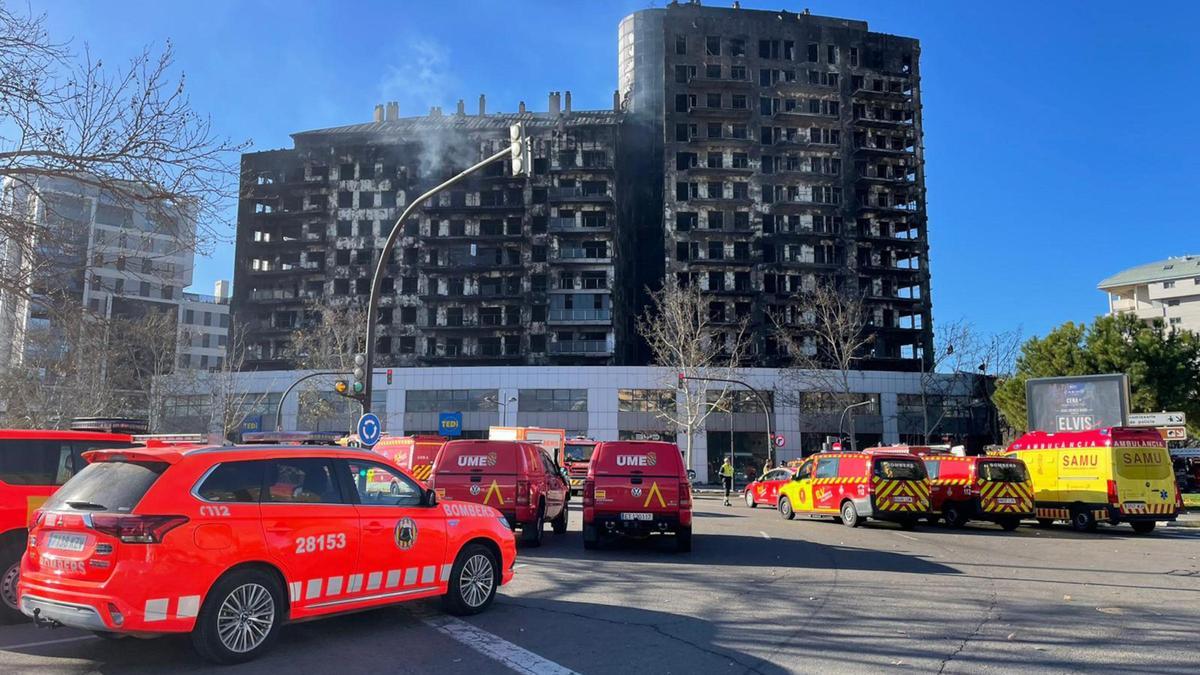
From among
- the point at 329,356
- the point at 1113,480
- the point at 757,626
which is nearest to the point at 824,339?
the point at 329,356

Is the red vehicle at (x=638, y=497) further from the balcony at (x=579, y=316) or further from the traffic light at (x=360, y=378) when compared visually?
the balcony at (x=579, y=316)

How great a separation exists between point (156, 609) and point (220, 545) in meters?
0.57

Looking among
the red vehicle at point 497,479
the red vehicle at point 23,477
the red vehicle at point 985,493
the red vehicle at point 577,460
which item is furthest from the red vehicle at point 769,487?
the red vehicle at point 23,477

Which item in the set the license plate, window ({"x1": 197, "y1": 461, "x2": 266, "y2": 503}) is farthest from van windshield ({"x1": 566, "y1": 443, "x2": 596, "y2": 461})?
the license plate

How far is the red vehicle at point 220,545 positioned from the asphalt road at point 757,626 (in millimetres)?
437

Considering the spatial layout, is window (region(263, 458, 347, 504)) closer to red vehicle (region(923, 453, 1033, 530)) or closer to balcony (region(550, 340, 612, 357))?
red vehicle (region(923, 453, 1033, 530))

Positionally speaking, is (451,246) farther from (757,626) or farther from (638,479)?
(757,626)

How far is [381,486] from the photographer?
7.16 metres

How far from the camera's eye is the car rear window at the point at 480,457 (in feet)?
45.8

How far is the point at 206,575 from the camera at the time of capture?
18.8ft

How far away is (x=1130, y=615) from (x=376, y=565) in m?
7.78

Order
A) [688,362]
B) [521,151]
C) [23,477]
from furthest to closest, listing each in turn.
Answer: [688,362]
[521,151]
[23,477]

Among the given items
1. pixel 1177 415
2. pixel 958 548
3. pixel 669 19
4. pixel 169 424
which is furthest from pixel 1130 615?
pixel 669 19

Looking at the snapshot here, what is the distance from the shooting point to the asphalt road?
20.1ft
